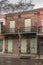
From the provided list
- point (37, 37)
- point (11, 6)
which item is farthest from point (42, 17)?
point (11, 6)

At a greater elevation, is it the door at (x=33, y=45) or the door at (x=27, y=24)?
the door at (x=27, y=24)

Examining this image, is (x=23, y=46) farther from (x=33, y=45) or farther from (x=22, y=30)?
(x=22, y=30)

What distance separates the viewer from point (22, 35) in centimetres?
3394

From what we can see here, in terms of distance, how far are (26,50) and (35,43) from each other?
1.65 meters

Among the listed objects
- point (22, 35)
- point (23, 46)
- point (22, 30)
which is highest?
point (22, 30)

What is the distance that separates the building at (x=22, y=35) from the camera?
106ft

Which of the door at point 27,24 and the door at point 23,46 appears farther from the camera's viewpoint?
the door at point 23,46

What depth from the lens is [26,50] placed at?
111ft

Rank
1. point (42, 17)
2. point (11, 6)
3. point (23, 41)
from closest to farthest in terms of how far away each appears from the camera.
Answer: point (11, 6)
point (42, 17)
point (23, 41)

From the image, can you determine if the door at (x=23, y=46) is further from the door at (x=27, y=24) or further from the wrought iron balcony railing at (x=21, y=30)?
the door at (x=27, y=24)

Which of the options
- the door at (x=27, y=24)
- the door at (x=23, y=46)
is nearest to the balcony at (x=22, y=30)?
the door at (x=27, y=24)

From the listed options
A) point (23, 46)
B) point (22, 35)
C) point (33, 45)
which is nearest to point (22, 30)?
point (22, 35)

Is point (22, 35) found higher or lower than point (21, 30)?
lower

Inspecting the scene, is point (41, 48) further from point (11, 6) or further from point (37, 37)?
point (11, 6)
